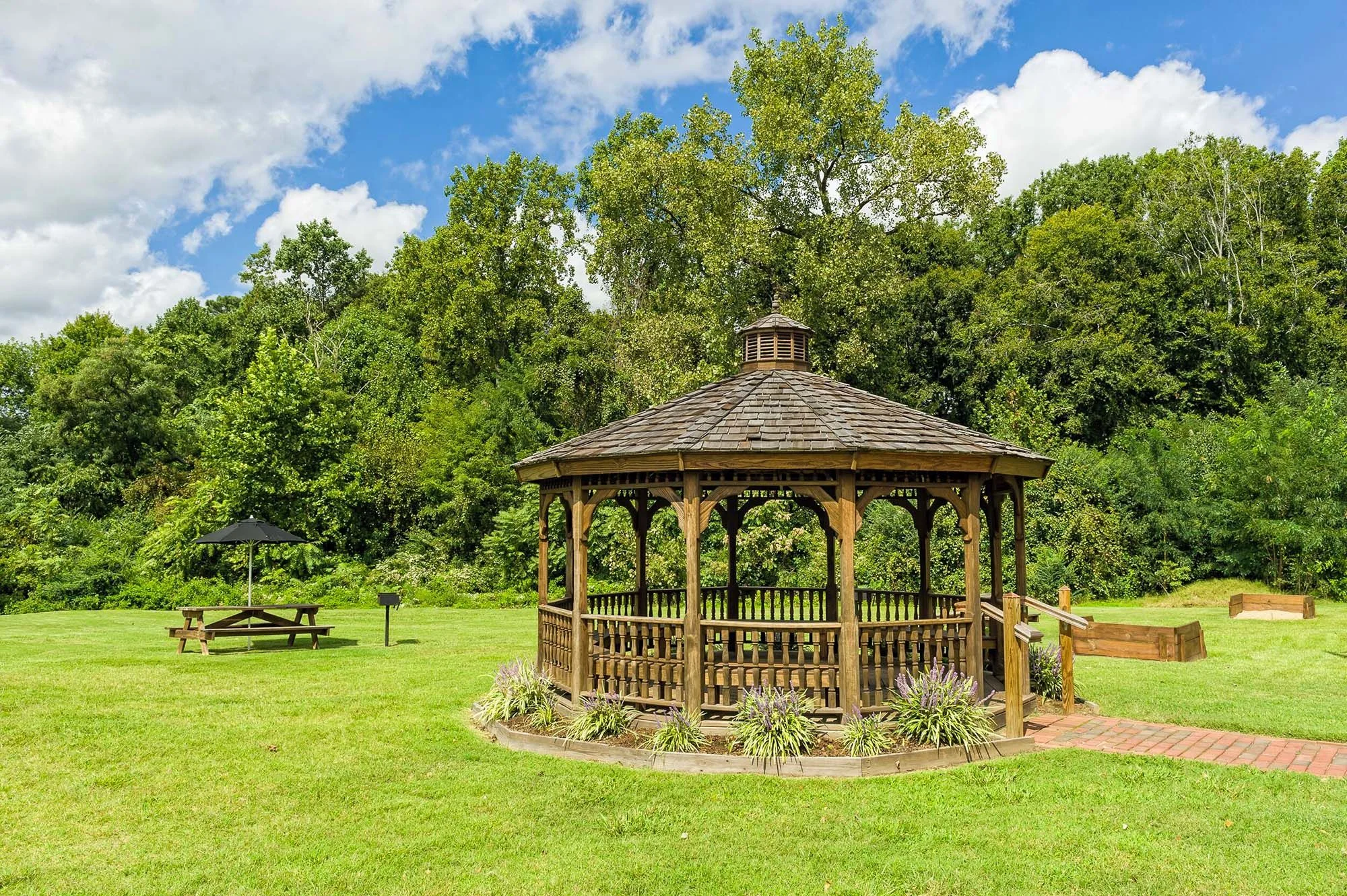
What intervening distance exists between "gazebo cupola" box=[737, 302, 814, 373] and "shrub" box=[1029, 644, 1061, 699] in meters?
4.51

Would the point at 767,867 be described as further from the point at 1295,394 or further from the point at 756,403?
Result: the point at 1295,394

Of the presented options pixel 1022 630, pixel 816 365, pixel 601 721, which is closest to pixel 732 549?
pixel 601 721

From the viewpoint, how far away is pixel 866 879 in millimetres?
5684

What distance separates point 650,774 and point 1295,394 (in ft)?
85.2

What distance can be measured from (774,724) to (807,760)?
465mm

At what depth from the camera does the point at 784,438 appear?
29.7ft

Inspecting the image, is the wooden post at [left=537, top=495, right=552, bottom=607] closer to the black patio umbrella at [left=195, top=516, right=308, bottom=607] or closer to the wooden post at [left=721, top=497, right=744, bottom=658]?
the wooden post at [left=721, top=497, right=744, bottom=658]

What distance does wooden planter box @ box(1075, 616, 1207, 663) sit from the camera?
13.8 m

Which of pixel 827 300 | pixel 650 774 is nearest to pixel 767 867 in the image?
pixel 650 774

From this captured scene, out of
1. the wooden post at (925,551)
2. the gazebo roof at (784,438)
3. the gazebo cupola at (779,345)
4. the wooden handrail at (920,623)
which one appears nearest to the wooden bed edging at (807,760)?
the wooden handrail at (920,623)

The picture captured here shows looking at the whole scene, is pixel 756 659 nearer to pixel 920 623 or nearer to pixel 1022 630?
pixel 920 623

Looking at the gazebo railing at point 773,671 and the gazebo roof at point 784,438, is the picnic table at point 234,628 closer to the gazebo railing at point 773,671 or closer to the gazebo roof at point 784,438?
the gazebo roof at point 784,438

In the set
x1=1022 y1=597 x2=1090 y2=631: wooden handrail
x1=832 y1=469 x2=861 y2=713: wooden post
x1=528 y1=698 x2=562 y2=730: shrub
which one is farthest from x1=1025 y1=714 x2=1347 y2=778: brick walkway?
x1=528 y1=698 x2=562 y2=730: shrub

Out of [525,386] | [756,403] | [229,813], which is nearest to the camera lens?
[229,813]
